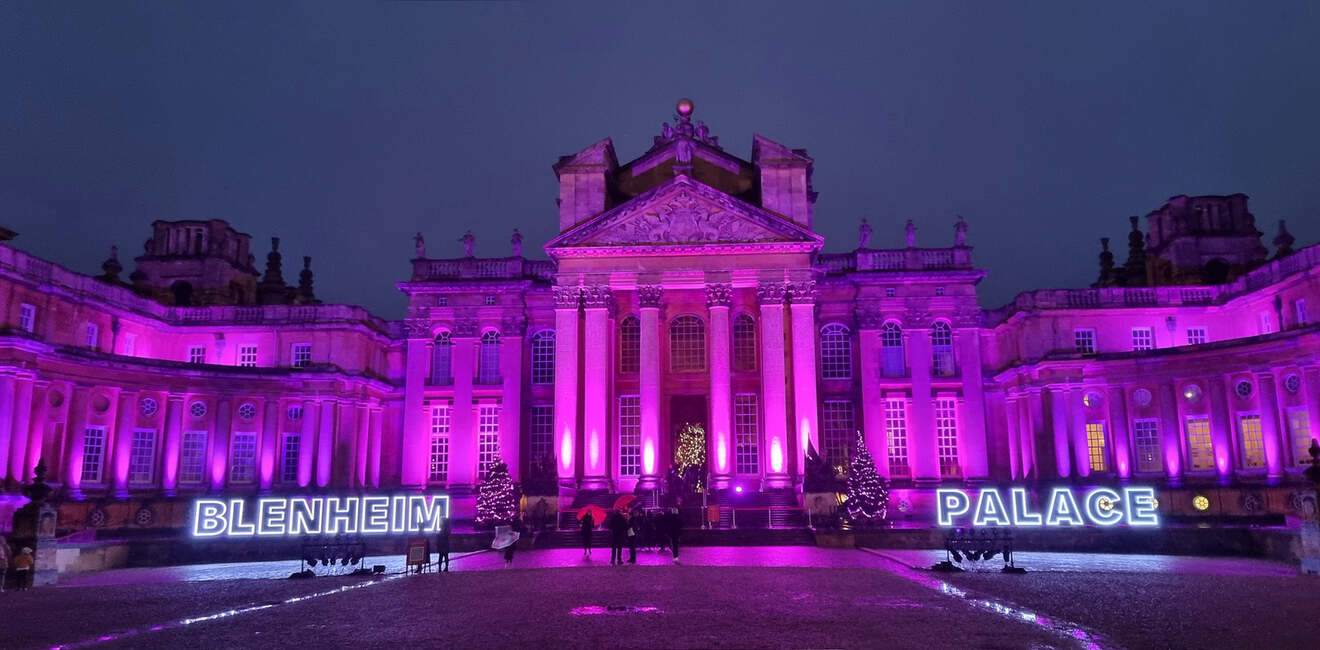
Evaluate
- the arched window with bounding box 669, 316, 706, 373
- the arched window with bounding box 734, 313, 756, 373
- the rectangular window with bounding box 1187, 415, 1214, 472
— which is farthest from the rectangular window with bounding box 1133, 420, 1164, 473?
the arched window with bounding box 669, 316, 706, 373

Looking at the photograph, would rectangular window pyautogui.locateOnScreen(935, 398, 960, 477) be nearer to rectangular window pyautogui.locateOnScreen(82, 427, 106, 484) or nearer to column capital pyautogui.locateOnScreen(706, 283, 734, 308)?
column capital pyautogui.locateOnScreen(706, 283, 734, 308)

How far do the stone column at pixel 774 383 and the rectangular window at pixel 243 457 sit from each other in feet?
74.5

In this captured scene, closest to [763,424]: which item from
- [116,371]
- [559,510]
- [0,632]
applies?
[559,510]

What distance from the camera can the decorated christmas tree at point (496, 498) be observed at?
32.1 meters

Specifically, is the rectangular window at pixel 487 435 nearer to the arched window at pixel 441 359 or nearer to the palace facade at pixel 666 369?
the palace facade at pixel 666 369

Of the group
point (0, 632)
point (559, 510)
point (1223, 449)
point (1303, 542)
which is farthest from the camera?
point (1223, 449)

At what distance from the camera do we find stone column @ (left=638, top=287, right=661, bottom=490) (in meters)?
35.9

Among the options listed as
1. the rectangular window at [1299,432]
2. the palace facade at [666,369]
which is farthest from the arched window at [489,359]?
the rectangular window at [1299,432]

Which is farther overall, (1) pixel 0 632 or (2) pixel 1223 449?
(2) pixel 1223 449

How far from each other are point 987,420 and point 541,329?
832 inches

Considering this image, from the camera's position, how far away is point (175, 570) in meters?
23.8

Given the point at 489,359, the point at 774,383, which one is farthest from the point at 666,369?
the point at 489,359

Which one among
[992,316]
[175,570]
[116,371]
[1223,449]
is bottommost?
[175,570]

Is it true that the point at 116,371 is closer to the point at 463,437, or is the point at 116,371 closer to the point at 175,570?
the point at 463,437
